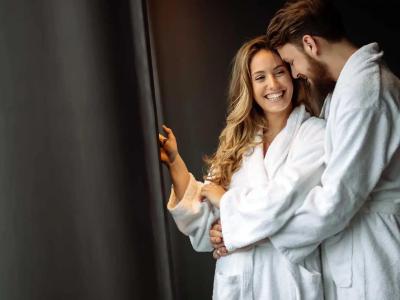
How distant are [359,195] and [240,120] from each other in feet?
1.27

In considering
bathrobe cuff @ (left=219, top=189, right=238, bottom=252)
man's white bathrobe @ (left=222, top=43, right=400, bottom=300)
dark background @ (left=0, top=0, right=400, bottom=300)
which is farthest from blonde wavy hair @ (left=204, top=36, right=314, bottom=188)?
dark background @ (left=0, top=0, right=400, bottom=300)

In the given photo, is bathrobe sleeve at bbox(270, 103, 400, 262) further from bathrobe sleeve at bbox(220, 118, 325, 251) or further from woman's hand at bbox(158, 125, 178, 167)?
woman's hand at bbox(158, 125, 178, 167)

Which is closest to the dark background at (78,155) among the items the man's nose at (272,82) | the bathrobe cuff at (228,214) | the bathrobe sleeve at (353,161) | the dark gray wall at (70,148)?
the dark gray wall at (70,148)

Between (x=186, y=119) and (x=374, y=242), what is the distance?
521 millimetres

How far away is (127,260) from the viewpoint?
0.26 meters

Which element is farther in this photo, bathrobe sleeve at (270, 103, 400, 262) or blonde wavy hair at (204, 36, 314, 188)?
blonde wavy hair at (204, 36, 314, 188)

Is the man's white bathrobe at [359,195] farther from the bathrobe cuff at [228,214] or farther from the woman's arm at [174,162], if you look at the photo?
the woman's arm at [174,162]

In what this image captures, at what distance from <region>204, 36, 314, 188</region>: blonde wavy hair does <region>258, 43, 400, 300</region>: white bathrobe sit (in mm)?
229

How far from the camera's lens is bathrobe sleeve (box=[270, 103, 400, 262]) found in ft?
3.08

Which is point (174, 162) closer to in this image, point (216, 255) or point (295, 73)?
point (216, 255)

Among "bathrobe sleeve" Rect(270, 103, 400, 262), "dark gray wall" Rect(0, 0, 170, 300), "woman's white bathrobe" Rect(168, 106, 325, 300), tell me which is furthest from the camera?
"woman's white bathrobe" Rect(168, 106, 325, 300)

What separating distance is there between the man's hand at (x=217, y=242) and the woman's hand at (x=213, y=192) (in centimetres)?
6

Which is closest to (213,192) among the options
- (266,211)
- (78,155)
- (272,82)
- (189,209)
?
(189,209)

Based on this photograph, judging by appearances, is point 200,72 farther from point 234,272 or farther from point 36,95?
point 36,95
